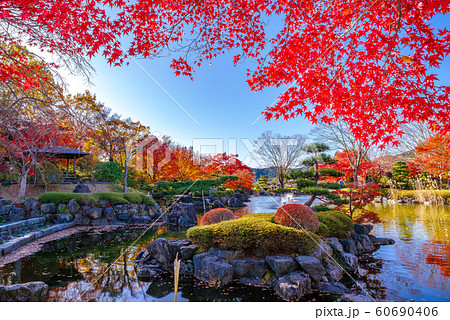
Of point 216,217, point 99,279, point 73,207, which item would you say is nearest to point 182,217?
point 216,217

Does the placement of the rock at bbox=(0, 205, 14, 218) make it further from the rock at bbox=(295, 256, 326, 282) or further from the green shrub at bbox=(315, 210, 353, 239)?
the green shrub at bbox=(315, 210, 353, 239)

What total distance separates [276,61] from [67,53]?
3452mm

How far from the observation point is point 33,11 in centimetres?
332

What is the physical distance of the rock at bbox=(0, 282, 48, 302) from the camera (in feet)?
8.97

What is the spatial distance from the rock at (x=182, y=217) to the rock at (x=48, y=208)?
4.23 m

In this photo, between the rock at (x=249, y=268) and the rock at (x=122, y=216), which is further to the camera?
the rock at (x=122, y=216)

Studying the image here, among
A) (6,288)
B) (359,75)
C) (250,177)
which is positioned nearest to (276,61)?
(359,75)

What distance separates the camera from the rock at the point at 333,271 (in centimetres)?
381

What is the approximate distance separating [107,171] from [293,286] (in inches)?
555

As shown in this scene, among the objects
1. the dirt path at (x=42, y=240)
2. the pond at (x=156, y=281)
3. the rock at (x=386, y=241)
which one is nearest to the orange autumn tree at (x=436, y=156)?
the pond at (x=156, y=281)

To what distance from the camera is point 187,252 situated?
4496mm

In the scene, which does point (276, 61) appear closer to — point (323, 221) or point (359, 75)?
point (359, 75)

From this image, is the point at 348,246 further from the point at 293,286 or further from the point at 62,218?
the point at 62,218

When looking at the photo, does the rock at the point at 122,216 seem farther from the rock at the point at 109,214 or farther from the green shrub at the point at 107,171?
the green shrub at the point at 107,171
